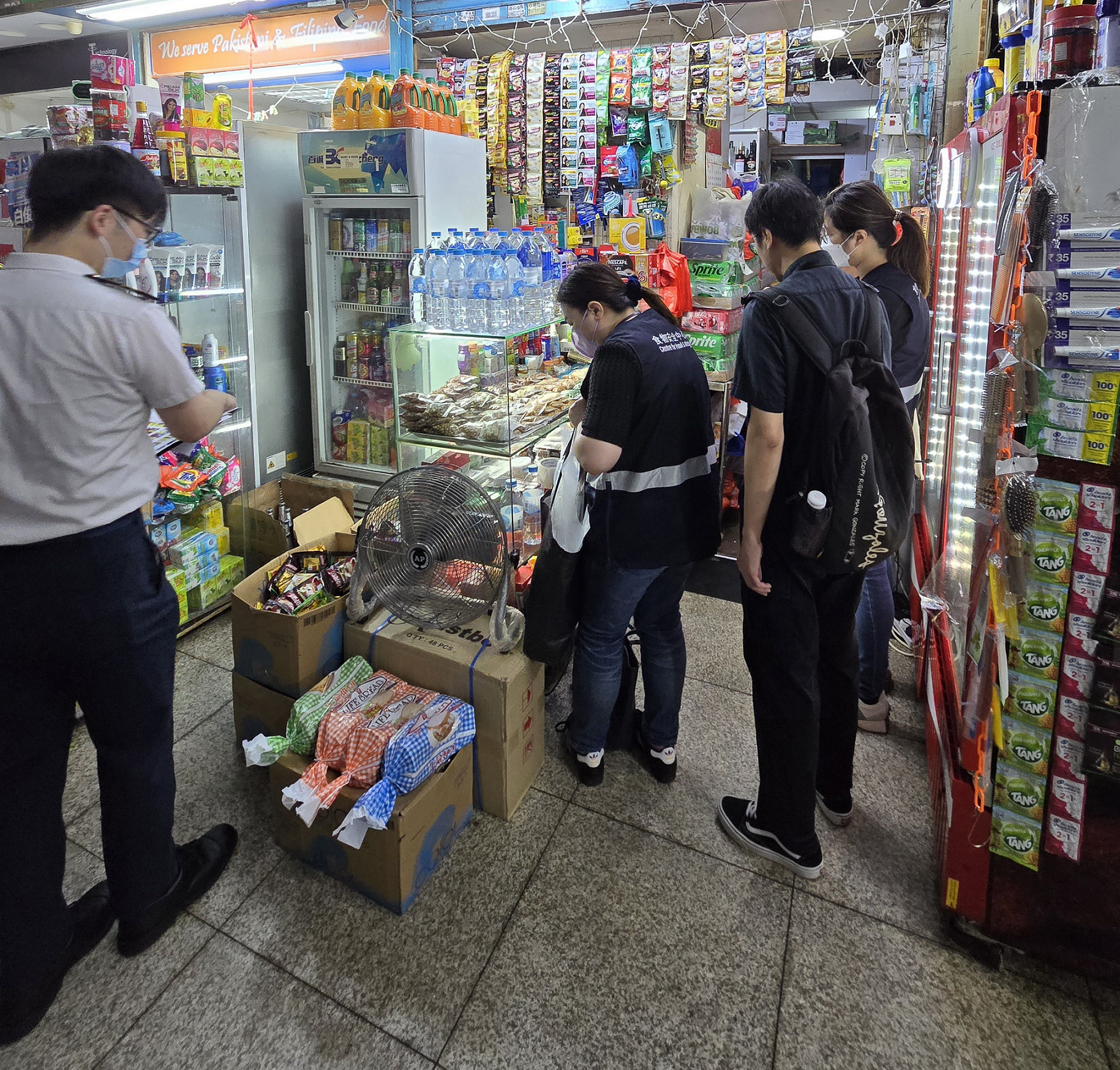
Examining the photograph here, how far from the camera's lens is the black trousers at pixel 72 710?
1.65 meters

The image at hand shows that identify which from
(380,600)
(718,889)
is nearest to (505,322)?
(380,600)

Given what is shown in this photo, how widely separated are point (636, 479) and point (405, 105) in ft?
8.81

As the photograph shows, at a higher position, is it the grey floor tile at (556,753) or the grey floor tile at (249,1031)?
the grey floor tile at (556,753)

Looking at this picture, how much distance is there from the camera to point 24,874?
5.77 feet

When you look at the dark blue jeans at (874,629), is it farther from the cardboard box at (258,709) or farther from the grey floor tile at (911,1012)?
the cardboard box at (258,709)

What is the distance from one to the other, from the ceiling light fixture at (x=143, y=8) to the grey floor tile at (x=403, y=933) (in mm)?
5824

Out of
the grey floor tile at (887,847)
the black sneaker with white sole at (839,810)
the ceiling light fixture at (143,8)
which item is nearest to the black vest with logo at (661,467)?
the black sneaker with white sole at (839,810)

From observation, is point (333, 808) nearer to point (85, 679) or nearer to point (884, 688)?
point (85, 679)

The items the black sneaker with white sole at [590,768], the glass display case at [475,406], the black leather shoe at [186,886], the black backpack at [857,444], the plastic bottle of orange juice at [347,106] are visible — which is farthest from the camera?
the plastic bottle of orange juice at [347,106]

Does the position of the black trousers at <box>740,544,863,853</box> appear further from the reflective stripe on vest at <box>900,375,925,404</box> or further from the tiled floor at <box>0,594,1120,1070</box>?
the reflective stripe on vest at <box>900,375,925,404</box>

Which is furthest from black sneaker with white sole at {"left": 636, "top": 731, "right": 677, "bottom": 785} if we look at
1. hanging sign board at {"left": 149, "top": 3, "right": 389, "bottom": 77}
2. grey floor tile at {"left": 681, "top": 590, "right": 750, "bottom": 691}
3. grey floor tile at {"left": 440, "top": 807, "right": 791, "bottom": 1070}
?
hanging sign board at {"left": 149, "top": 3, "right": 389, "bottom": 77}

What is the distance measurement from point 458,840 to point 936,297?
11.9 ft

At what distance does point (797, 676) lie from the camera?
6.88 feet

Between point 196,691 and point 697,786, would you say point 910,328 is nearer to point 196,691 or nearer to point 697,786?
point 697,786
